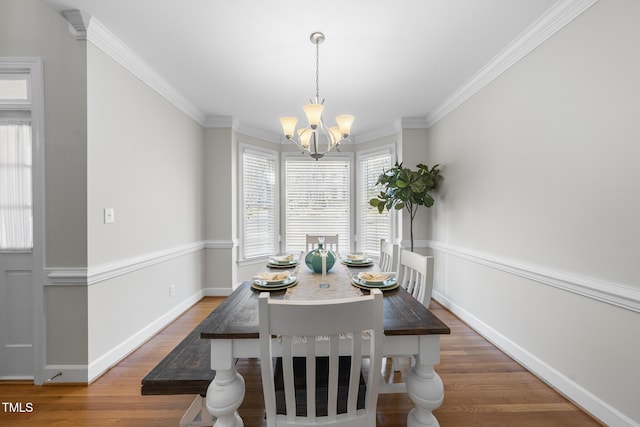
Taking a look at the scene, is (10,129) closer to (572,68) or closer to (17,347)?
(17,347)

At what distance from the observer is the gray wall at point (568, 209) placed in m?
1.64

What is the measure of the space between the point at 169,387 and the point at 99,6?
8.37ft

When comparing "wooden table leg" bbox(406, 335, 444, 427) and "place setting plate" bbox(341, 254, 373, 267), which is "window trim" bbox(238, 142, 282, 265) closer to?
"place setting plate" bbox(341, 254, 373, 267)

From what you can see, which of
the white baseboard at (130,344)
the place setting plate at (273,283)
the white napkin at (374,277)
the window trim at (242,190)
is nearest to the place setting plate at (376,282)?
the white napkin at (374,277)

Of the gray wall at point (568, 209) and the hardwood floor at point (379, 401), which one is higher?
the gray wall at point (568, 209)

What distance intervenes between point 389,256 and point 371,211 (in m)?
2.17

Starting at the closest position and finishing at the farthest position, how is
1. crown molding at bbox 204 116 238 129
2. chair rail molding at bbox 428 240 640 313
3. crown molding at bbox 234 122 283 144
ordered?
chair rail molding at bbox 428 240 640 313, crown molding at bbox 204 116 238 129, crown molding at bbox 234 122 283 144

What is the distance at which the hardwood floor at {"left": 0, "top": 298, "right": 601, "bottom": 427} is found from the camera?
5.86ft

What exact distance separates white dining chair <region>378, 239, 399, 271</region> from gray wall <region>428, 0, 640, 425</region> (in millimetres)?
1007

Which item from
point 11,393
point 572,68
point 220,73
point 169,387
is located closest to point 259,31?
point 220,73

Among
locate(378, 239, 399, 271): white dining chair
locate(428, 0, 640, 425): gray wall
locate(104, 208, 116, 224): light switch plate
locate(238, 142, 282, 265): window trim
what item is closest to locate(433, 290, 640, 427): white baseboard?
locate(428, 0, 640, 425): gray wall

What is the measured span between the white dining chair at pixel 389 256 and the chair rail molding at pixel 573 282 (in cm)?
100

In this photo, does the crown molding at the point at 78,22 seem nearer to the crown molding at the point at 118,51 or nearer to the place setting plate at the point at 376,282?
the crown molding at the point at 118,51

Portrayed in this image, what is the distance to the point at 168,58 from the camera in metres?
2.68
